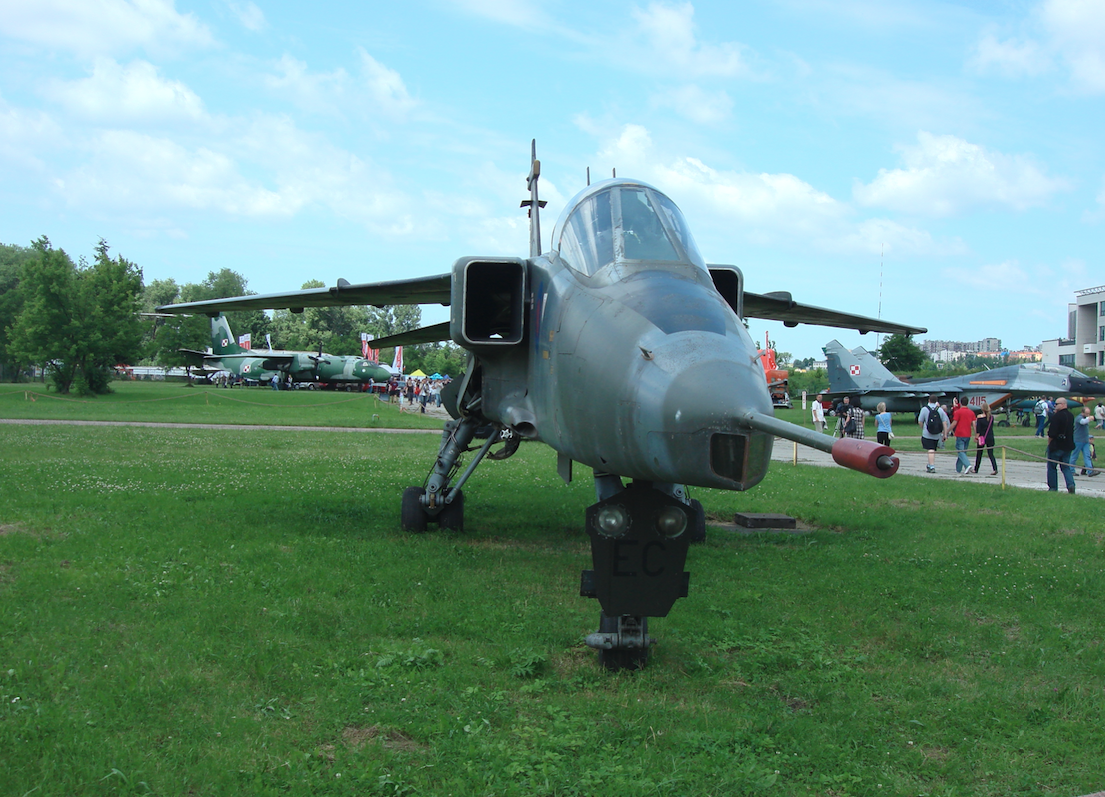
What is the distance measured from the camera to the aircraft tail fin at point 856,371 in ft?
130

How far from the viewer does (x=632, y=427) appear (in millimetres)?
4078

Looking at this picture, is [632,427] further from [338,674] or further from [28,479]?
[28,479]

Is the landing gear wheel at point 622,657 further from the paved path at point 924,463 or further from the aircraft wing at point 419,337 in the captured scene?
the paved path at point 924,463

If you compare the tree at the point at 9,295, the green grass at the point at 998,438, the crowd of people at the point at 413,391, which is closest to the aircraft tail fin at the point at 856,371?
the green grass at the point at 998,438

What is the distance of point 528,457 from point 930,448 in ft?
33.6

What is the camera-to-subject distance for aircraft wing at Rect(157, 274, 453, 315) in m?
9.58

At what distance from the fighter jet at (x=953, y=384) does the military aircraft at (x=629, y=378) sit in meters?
33.6

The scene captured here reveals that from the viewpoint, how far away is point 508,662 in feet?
17.1

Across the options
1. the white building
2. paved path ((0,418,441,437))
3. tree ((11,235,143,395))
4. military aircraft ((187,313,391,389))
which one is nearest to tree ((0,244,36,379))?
military aircraft ((187,313,391,389))

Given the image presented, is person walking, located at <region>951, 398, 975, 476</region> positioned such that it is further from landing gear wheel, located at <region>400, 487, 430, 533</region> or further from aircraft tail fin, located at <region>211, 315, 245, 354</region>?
aircraft tail fin, located at <region>211, 315, 245, 354</region>

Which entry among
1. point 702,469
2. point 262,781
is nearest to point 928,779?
point 702,469

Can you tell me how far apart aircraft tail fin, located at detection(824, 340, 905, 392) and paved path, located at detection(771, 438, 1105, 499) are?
14.7 m

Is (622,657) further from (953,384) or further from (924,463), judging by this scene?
(953,384)

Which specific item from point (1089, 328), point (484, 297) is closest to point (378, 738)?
point (484, 297)
